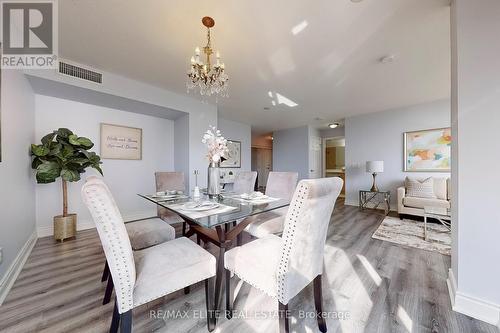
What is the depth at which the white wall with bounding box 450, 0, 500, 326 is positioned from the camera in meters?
1.25

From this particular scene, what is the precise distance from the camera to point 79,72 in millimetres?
Answer: 2514

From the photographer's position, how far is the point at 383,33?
76.7 inches

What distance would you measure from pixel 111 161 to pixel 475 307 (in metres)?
4.74

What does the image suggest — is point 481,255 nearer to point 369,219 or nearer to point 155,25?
point 369,219

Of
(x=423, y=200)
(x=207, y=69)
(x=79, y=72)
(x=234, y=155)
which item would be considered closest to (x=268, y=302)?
(x=207, y=69)

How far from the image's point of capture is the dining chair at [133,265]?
34.3 inches

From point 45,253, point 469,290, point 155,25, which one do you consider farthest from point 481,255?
point 45,253

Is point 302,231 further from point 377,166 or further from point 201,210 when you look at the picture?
point 377,166

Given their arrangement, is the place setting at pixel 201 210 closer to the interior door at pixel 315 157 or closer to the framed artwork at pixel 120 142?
the framed artwork at pixel 120 142

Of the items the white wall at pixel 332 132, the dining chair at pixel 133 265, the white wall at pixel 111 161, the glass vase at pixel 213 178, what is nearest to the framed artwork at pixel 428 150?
the white wall at pixel 332 132

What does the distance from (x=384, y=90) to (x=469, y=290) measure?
321 centimetres

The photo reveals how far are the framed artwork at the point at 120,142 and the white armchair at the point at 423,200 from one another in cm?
538

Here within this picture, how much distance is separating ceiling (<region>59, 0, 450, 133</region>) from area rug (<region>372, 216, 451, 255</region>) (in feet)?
7.94

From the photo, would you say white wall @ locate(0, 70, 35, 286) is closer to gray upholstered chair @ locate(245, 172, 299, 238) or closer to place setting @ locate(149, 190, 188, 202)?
place setting @ locate(149, 190, 188, 202)
